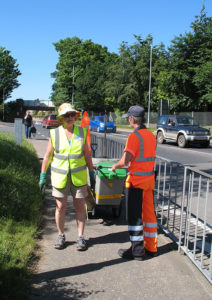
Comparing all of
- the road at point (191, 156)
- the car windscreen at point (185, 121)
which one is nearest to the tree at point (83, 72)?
the car windscreen at point (185, 121)

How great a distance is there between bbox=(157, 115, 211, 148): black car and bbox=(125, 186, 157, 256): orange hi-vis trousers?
15.0m

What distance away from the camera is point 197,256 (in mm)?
3766

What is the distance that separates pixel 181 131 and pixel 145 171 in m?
15.8

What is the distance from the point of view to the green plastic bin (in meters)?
4.60

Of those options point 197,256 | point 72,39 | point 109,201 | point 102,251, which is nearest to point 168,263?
point 197,256

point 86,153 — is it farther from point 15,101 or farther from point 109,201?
point 15,101

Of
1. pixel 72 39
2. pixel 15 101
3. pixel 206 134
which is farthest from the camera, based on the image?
pixel 15 101

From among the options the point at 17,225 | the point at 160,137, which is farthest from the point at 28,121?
the point at 17,225

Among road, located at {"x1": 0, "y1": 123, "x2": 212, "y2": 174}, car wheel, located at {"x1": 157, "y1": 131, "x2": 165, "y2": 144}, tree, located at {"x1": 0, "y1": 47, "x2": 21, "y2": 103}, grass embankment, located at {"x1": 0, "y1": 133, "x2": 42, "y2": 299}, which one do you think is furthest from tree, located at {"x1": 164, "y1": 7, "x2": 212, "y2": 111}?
tree, located at {"x1": 0, "y1": 47, "x2": 21, "y2": 103}

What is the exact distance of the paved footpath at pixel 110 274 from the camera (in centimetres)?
301

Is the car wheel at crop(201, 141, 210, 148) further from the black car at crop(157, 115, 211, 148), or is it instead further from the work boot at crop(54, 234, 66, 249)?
the work boot at crop(54, 234, 66, 249)

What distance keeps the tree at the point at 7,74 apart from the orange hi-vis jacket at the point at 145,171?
7502cm

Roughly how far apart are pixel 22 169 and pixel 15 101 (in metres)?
81.5

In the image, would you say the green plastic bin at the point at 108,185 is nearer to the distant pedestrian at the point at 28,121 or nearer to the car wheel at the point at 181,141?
the car wheel at the point at 181,141
